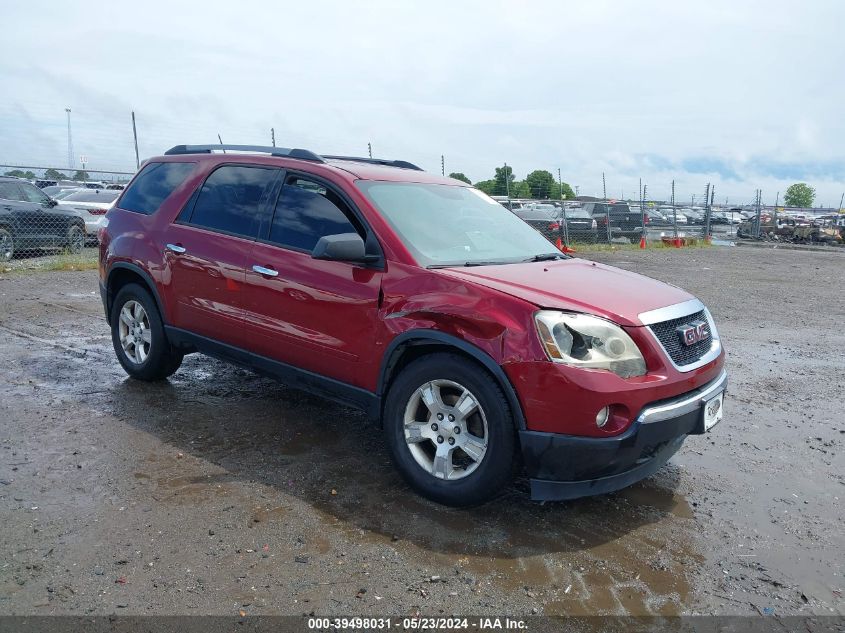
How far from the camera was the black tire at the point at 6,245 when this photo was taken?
13.0m

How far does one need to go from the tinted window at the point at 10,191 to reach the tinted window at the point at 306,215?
11619 mm

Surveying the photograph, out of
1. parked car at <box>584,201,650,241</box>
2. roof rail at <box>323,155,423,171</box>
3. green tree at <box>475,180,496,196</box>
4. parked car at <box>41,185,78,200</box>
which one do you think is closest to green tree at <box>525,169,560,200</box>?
green tree at <box>475,180,496,196</box>

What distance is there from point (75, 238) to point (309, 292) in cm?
1249

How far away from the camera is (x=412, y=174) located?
196 inches

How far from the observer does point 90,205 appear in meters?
16.9

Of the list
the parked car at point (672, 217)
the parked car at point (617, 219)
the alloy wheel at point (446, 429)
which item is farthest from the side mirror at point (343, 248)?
the parked car at point (672, 217)

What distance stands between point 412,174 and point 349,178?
735mm

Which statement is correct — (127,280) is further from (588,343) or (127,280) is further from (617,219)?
(617,219)

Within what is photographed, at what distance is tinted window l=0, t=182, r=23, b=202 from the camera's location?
13836mm

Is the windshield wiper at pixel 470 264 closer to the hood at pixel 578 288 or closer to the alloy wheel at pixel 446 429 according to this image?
the hood at pixel 578 288

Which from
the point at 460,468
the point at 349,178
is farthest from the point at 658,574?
the point at 349,178

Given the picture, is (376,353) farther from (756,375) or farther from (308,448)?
(756,375)

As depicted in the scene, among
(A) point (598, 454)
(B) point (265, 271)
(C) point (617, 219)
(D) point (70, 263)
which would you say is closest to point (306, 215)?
(B) point (265, 271)

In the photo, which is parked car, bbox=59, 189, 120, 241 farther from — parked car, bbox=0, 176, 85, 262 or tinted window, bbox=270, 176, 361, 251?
tinted window, bbox=270, 176, 361, 251
